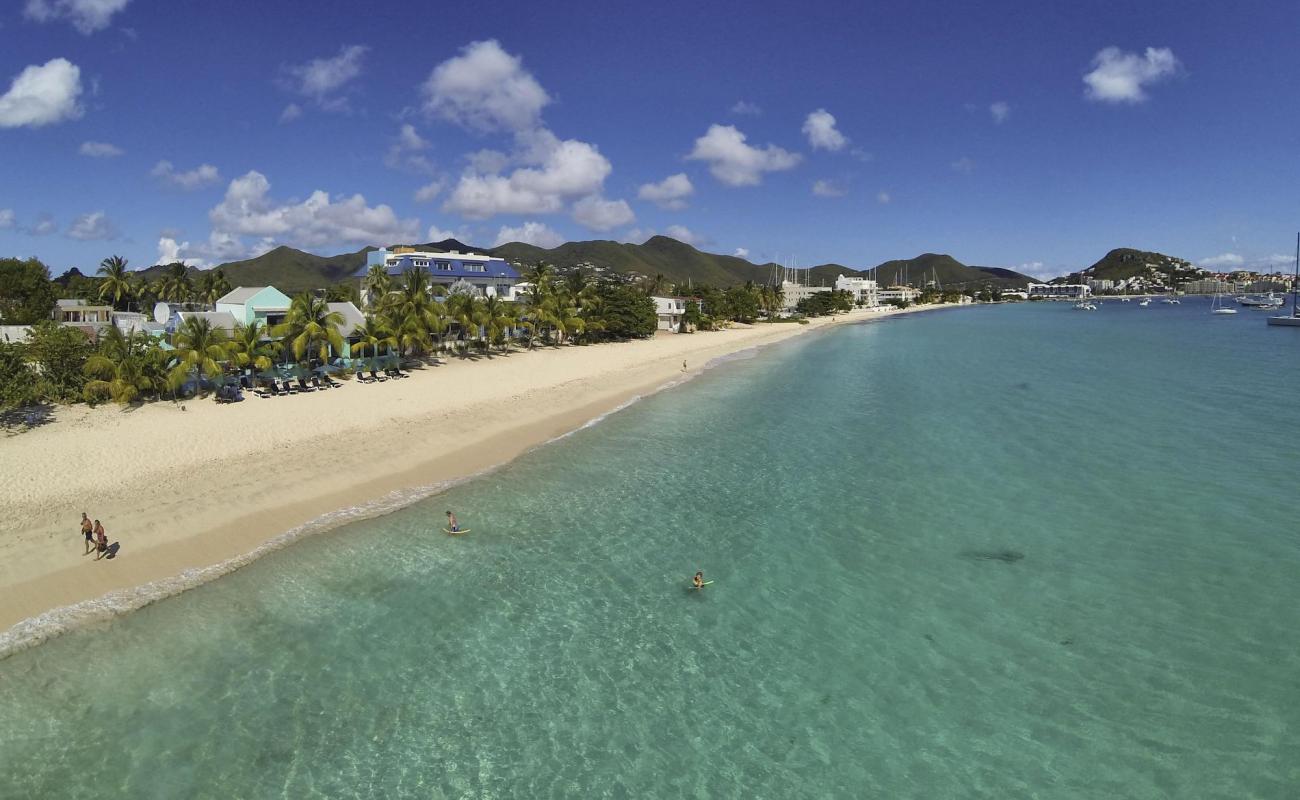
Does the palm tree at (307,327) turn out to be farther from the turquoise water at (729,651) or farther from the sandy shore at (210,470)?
the turquoise water at (729,651)

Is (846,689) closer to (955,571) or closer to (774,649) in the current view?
(774,649)

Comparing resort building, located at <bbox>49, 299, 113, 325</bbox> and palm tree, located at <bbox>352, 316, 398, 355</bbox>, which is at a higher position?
resort building, located at <bbox>49, 299, 113, 325</bbox>

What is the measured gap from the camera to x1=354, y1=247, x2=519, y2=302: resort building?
7712 centimetres

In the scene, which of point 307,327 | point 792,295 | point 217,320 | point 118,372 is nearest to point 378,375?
point 307,327

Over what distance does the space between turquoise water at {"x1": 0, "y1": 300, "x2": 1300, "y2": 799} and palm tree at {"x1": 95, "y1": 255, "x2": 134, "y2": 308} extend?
226 ft

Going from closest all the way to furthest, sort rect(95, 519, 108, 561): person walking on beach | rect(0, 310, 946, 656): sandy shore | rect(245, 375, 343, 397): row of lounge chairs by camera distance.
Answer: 1. rect(0, 310, 946, 656): sandy shore
2. rect(95, 519, 108, 561): person walking on beach
3. rect(245, 375, 343, 397): row of lounge chairs

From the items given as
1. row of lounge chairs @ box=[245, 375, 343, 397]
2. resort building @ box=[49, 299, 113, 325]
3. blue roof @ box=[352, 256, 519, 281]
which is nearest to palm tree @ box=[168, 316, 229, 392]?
row of lounge chairs @ box=[245, 375, 343, 397]

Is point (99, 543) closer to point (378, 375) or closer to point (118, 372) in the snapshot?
point (118, 372)

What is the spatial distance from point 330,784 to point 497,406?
26.8 meters

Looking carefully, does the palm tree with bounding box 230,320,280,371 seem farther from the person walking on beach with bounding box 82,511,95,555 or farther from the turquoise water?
the person walking on beach with bounding box 82,511,95,555

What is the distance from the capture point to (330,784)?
33.9 ft

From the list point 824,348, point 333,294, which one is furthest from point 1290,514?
point 333,294

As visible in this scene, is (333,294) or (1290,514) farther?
(333,294)

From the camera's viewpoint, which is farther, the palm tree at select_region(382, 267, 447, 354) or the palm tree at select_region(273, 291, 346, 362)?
the palm tree at select_region(382, 267, 447, 354)
